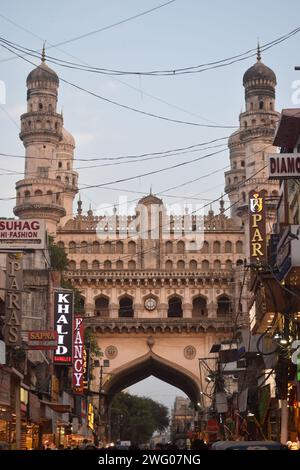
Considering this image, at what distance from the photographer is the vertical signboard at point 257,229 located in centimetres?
3050

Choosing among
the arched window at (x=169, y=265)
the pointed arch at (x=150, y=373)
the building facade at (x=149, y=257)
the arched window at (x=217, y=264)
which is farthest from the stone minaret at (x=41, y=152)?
the arched window at (x=217, y=264)

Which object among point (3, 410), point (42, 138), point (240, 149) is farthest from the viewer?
point (240, 149)

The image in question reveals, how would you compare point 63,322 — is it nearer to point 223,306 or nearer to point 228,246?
point 228,246

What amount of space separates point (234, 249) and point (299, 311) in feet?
150

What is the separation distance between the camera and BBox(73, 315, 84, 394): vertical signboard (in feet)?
132

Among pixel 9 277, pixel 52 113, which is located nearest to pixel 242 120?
pixel 52 113

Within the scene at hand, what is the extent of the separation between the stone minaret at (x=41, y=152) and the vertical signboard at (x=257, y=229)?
34953 millimetres

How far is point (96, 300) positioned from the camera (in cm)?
6825

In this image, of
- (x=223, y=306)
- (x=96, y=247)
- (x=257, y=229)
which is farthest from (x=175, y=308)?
(x=257, y=229)

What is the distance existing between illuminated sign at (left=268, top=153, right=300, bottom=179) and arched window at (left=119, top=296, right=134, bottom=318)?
51233 mm

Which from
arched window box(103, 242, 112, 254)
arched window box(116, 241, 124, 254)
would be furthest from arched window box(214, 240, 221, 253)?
arched window box(103, 242, 112, 254)

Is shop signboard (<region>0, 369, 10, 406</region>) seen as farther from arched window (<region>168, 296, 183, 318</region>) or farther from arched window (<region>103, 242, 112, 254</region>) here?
arched window (<region>168, 296, 183, 318</region>)

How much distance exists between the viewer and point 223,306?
69000mm
